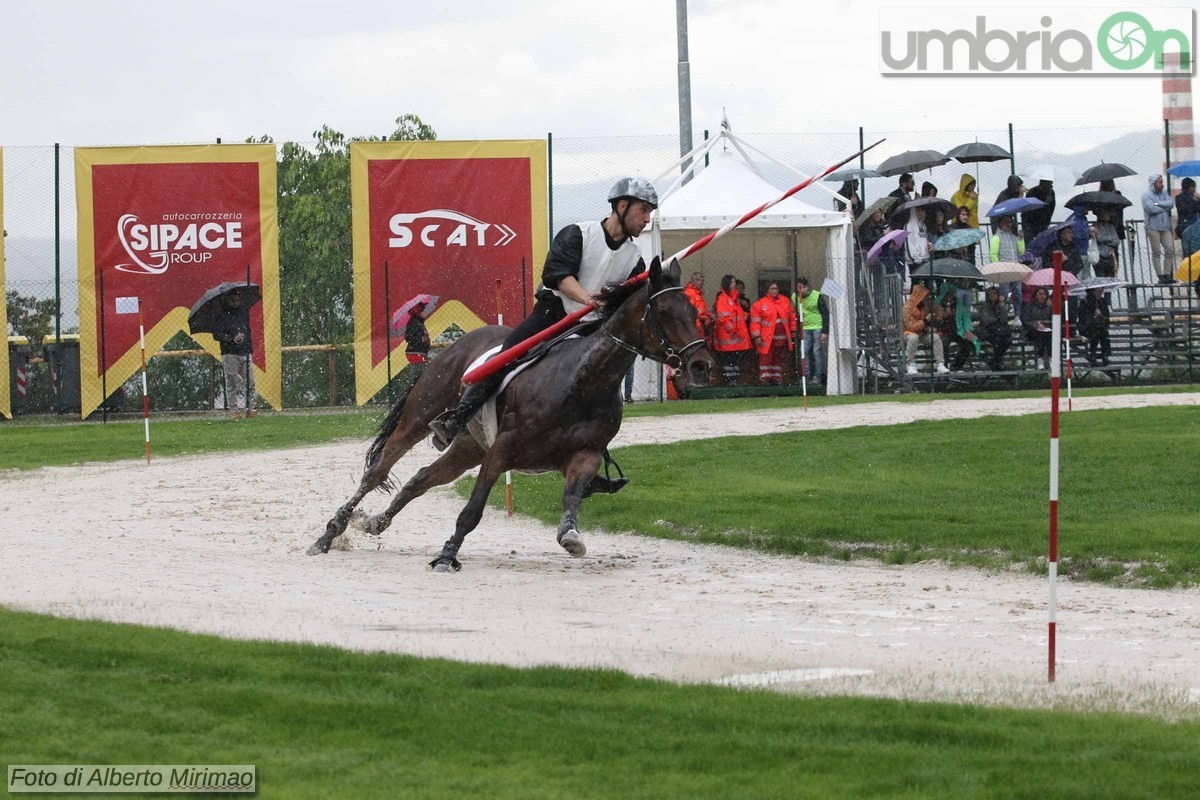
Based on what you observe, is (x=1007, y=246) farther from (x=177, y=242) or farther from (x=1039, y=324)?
(x=177, y=242)

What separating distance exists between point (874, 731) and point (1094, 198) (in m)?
26.4

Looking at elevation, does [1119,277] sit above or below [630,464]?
above

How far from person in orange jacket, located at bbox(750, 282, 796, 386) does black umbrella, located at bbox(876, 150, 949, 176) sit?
3.15 meters

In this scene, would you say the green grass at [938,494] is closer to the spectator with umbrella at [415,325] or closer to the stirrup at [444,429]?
the stirrup at [444,429]

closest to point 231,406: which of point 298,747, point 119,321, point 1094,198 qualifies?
point 119,321

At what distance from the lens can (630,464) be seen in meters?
20.9

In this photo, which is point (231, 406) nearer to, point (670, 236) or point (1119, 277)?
point (670, 236)

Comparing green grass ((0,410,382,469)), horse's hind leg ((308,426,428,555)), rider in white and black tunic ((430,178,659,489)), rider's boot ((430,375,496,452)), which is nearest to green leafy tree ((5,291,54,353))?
green grass ((0,410,382,469))

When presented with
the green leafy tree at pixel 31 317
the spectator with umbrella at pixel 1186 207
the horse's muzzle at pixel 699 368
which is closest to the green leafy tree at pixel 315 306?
the green leafy tree at pixel 31 317

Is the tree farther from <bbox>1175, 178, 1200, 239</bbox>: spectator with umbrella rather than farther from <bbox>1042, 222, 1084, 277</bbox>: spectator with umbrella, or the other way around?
<bbox>1175, 178, 1200, 239</bbox>: spectator with umbrella

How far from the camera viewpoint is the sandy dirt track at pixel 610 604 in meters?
8.71

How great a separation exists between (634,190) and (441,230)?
20.1 m

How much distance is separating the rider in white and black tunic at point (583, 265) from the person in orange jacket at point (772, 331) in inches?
721

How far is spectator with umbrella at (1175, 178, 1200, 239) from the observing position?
32.6 metres
